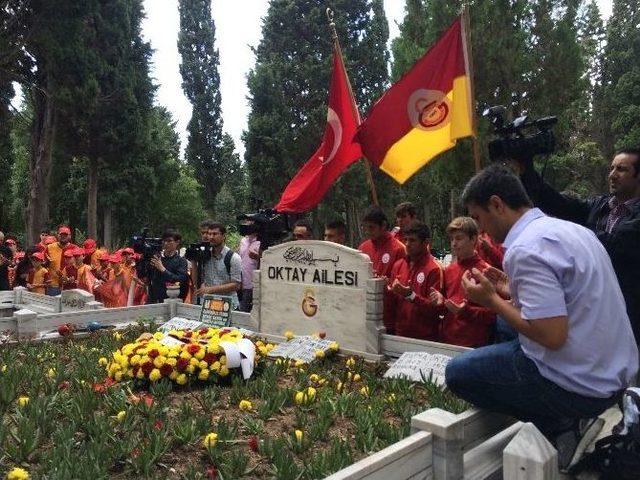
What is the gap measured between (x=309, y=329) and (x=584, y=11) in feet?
110

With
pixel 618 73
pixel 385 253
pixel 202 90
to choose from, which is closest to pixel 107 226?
pixel 202 90

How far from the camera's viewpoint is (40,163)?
18.7 m

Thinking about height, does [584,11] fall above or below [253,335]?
above

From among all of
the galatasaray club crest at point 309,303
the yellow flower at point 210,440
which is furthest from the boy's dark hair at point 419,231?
the yellow flower at point 210,440

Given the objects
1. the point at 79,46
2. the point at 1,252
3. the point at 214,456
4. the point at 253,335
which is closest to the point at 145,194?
the point at 79,46

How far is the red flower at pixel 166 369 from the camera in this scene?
14.3 feet

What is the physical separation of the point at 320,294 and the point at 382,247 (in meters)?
0.80

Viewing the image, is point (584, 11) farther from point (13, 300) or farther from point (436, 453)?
point (436, 453)

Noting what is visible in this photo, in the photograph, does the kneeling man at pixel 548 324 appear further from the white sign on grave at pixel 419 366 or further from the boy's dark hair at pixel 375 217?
the boy's dark hair at pixel 375 217

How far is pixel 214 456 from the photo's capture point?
119 inches

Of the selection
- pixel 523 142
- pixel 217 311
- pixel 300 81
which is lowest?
pixel 217 311

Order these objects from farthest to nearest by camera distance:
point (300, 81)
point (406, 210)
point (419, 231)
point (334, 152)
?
point (300, 81) < point (334, 152) < point (406, 210) < point (419, 231)

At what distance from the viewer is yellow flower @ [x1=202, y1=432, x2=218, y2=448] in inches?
123

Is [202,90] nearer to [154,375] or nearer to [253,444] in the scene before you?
[154,375]
